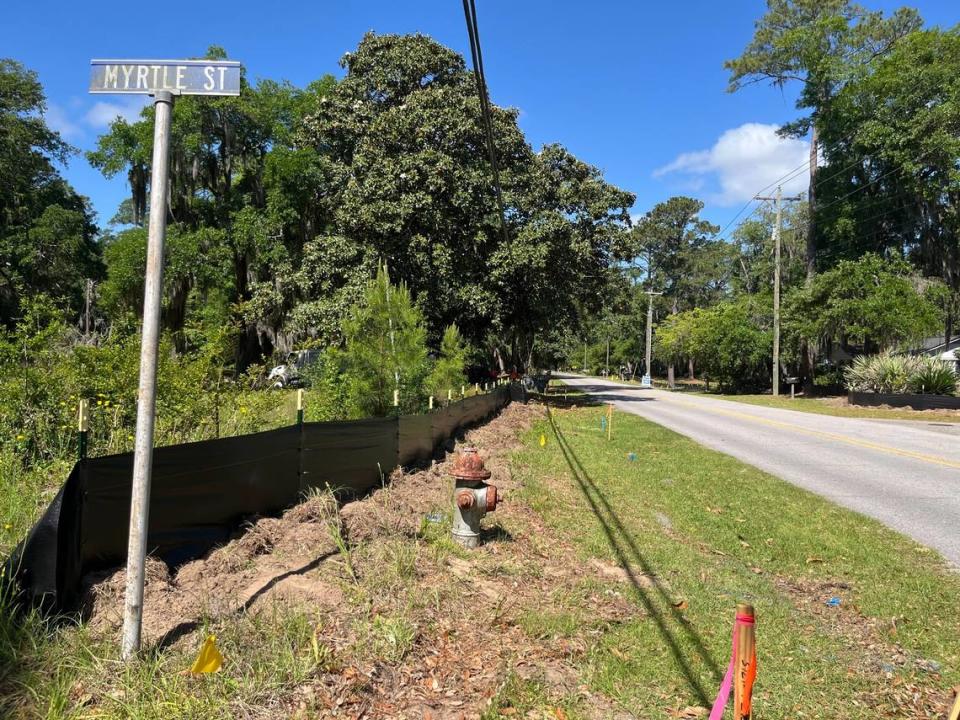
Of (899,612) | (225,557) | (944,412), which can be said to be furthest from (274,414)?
(944,412)

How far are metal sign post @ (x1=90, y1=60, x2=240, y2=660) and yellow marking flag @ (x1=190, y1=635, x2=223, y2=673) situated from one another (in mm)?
388

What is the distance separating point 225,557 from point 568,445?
10311 millimetres

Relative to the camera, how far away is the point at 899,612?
5098mm

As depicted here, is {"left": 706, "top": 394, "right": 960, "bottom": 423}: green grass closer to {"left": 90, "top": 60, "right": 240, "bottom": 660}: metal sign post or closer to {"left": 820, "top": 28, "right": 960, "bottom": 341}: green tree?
{"left": 820, "top": 28, "right": 960, "bottom": 341}: green tree

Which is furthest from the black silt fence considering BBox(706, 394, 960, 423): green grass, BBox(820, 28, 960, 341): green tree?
BBox(820, 28, 960, 341): green tree

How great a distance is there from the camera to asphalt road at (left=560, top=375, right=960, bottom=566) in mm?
8120

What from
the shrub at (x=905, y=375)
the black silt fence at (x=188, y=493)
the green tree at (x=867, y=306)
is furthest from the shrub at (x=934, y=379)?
the black silt fence at (x=188, y=493)

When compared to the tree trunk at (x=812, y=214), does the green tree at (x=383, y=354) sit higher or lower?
lower

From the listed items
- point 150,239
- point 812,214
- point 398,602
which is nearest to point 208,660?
point 398,602

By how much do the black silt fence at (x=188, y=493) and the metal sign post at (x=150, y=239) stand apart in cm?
70

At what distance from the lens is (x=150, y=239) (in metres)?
3.16

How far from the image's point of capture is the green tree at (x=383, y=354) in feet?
33.4

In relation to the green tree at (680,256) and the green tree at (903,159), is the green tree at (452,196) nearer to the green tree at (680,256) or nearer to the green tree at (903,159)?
the green tree at (903,159)

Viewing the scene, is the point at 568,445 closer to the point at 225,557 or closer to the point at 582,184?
the point at 225,557
